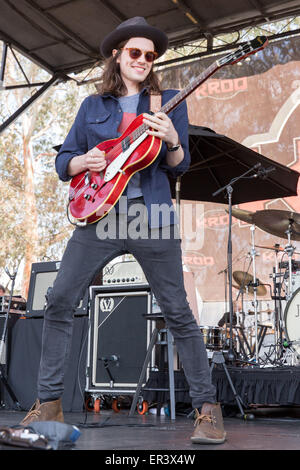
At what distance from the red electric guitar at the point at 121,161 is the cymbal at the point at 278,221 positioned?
3.09 m

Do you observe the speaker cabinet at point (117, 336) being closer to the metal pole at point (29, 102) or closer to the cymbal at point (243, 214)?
the cymbal at point (243, 214)

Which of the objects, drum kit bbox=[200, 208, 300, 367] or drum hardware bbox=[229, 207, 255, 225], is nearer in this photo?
drum kit bbox=[200, 208, 300, 367]

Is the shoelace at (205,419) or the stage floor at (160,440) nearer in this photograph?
the stage floor at (160,440)

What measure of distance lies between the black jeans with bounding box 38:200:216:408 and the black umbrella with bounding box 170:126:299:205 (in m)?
2.40

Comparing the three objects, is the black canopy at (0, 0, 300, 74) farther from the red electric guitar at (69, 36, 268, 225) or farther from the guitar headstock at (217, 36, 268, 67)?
the red electric guitar at (69, 36, 268, 225)

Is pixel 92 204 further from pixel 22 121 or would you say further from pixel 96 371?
pixel 22 121

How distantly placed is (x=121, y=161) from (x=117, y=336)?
246 cm

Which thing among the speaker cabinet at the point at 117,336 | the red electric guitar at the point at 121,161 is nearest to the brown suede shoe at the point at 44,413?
the red electric guitar at the point at 121,161

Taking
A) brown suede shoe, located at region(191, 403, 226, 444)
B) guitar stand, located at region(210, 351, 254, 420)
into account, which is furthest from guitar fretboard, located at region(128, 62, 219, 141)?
guitar stand, located at region(210, 351, 254, 420)

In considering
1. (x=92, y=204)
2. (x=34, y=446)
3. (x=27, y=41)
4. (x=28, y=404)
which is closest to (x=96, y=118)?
(x=92, y=204)

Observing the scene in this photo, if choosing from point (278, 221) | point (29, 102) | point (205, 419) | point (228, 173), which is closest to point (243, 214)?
point (278, 221)

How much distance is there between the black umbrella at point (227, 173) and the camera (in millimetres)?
5004

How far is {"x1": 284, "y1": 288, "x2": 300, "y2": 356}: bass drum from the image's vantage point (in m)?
4.80

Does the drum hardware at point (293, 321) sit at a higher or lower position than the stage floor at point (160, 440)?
higher
